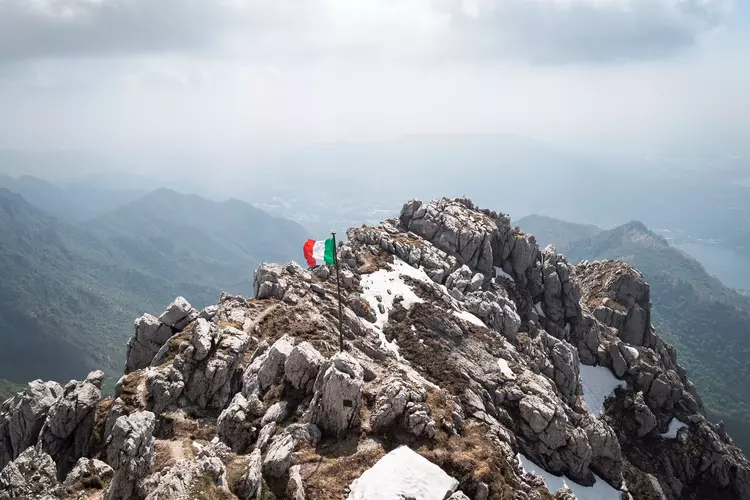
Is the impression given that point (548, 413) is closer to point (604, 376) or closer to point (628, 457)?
point (628, 457)

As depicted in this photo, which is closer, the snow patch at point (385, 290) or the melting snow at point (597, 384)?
the snow patch at point (385, 290)

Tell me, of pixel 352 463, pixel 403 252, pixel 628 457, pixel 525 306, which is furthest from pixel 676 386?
pixel 352 463

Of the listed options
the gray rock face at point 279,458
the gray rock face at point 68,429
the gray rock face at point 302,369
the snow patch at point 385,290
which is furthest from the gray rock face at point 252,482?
the snow patch at point 385,290

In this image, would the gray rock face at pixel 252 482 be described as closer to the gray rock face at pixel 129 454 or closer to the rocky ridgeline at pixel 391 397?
the rocky ridgeline at pixel 391 397

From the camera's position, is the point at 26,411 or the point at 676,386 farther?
the point at 676,386

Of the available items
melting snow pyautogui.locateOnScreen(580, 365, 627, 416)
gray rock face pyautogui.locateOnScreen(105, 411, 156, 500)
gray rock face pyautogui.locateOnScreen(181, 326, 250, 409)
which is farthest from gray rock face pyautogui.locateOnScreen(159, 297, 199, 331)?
melting snow pyautogui.locateOnScreen(580, 365, 627, 416)

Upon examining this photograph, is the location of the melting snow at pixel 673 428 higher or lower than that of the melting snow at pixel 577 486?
lower

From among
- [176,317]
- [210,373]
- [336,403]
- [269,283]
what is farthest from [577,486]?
[176,317]
